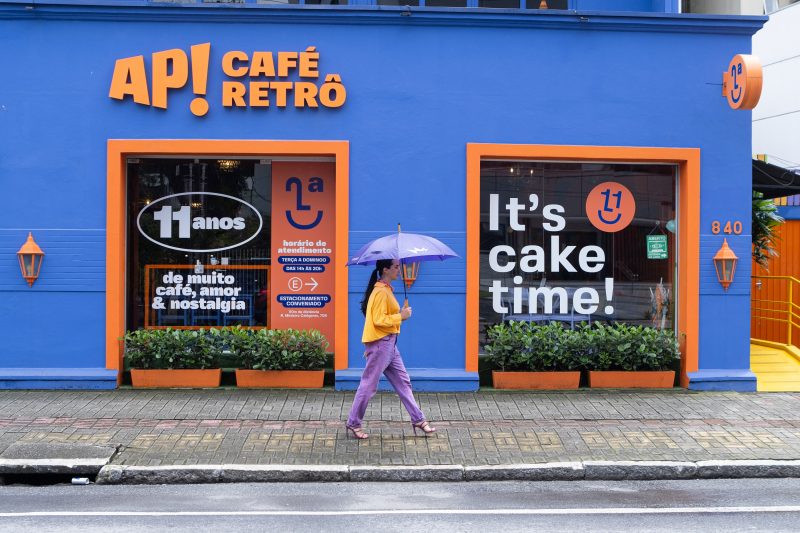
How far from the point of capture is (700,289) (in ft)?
37.5

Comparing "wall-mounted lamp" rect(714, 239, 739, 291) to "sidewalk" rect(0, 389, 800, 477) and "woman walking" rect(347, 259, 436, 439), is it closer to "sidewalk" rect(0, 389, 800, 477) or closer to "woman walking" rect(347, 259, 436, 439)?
"sidewalk" rect(0, 389, 800, 477)

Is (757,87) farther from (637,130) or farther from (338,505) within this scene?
(338,505)

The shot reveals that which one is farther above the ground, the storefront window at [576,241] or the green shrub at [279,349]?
the storefront window at [576,241]

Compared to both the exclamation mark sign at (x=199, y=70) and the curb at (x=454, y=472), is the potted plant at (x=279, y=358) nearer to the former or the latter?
the exclamation mark sign at (x=199, y=70)

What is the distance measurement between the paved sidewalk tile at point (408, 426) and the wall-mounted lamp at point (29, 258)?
5.14ft

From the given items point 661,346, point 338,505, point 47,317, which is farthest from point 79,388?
point 661,346

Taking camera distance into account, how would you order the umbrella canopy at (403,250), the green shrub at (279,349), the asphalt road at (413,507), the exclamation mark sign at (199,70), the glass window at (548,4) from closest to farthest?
1. the asphalt road at (413,507)
2. the umbrella canopy at (403,250)
3. the green shrub at (279,349)
4. the exclamation mark sign at (199,70)
5. the glass window at (548,4)

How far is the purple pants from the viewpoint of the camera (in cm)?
845

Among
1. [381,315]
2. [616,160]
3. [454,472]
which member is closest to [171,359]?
[381,315]

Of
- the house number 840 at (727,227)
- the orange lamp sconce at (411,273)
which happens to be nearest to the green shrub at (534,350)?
the orange lamp sconce at (411,273)

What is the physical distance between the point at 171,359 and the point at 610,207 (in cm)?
636

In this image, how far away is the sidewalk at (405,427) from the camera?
800 centimetres

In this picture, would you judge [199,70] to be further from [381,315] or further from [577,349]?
[577,349]

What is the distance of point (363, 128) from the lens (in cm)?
1123
